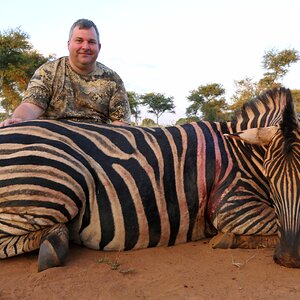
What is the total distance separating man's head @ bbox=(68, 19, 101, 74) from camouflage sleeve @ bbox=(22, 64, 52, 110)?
352mm

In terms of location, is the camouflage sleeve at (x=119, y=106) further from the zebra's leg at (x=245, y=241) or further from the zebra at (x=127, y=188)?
the zebra's leg at (x=245, y=241)

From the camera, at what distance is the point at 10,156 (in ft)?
9.87

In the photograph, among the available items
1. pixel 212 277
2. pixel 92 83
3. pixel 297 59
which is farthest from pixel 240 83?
pixel 212 277

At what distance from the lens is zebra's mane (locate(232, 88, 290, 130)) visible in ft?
11.5

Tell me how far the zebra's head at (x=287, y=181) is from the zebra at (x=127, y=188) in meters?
0.10

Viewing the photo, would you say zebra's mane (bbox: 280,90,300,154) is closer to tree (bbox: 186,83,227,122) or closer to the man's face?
the man's face

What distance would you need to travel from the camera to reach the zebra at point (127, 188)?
2.96m

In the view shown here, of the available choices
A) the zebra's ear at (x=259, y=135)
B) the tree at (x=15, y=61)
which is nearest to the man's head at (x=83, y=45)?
the zebra's ear at (x=259, y=135)

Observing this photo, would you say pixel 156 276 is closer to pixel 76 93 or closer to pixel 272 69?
pixel 76 93

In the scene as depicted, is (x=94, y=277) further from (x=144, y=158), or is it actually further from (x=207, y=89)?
(x=207, y=89)

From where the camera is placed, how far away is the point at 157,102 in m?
45.9

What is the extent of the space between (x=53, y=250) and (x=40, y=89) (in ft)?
7.98

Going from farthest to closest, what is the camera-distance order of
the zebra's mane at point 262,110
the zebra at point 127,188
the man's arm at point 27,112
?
the man's arm at point 27,112 < the zebra's mane at point 262,110 < the zebra at point 127,188

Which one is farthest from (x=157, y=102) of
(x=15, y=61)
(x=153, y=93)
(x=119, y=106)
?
(x=119, y=106)
